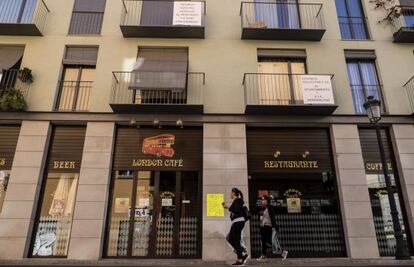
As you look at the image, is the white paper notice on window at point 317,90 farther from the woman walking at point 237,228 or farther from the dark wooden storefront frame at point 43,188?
the dark wooden storefront frame at point 43,188

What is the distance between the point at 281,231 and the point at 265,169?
2267mm

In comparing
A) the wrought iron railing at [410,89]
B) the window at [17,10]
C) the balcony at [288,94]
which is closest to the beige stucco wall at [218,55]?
the wrought iron railing at [410,89]

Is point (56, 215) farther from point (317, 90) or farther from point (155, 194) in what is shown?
point (317, 90)

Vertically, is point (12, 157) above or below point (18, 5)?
below

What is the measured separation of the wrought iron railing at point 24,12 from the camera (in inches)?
515

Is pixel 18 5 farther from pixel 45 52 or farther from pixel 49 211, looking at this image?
pixel 49 211

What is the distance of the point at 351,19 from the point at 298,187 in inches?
317

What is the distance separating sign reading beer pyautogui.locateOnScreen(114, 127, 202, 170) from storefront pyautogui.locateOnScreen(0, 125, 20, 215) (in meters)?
3.74

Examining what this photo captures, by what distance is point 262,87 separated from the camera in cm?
1277

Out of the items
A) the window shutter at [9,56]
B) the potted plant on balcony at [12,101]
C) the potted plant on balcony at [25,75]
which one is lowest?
the potted plant on balcony at [12,101]

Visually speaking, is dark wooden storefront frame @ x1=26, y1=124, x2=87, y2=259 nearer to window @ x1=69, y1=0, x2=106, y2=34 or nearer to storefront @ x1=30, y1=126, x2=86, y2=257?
storefront @ x1=30, y1=126, x2=86, y2=257

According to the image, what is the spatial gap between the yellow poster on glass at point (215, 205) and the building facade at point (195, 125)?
0.16ft

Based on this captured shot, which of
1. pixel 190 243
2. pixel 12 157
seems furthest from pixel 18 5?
pixel 190 243

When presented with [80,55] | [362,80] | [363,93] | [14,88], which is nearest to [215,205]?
[363,93]
